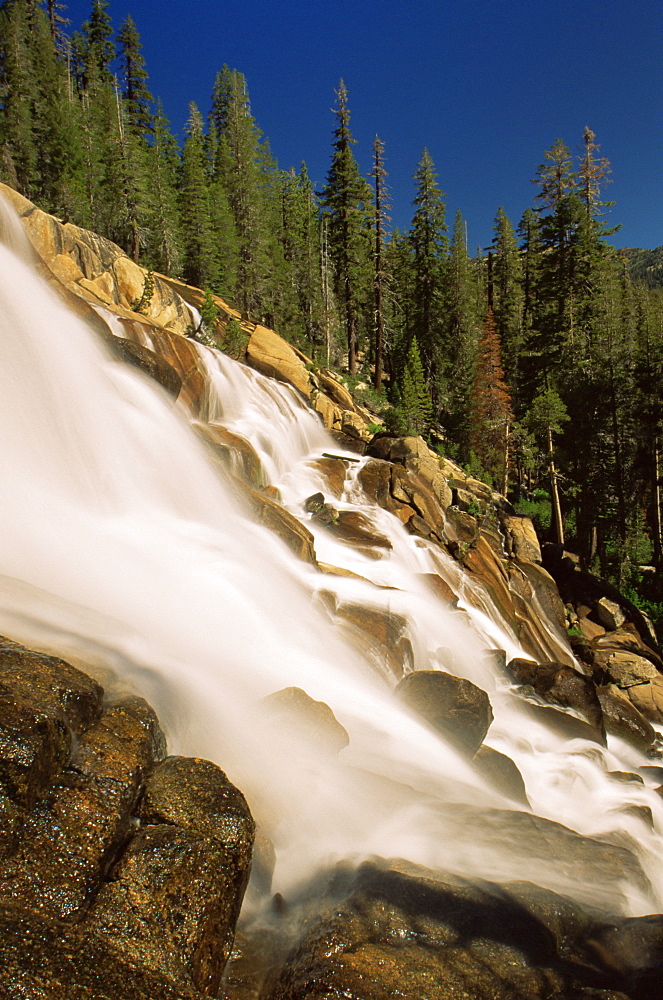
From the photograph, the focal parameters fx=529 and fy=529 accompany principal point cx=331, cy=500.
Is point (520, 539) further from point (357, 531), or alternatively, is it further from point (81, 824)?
point (81, 824)

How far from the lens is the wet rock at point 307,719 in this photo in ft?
20.8

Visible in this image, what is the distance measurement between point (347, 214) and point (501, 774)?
3331 centimetres

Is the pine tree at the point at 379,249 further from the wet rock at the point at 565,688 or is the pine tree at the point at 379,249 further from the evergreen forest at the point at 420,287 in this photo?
the wet rock at the point at 565,688

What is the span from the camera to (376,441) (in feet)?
68.6

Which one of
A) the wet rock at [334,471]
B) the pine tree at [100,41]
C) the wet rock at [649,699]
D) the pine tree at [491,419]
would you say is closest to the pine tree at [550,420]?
the pine tree at [491,419]

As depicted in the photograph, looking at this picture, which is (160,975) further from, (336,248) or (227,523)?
(336,248)

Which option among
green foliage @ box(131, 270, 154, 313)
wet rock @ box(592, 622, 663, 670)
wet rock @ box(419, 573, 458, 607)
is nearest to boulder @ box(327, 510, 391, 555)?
wet rock @ box(419, 573, 458, 607)

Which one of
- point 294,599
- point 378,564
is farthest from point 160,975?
point 378,564

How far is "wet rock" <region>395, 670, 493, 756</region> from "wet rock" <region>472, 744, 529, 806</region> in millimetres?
182

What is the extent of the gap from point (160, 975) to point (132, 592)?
5.45m

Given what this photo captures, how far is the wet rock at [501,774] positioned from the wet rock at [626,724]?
550 centimetres

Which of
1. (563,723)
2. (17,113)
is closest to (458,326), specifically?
(17,113)

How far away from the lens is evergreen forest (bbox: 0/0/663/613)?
26.7m

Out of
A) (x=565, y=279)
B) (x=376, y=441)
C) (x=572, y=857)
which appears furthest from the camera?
(x=565, y=279)
